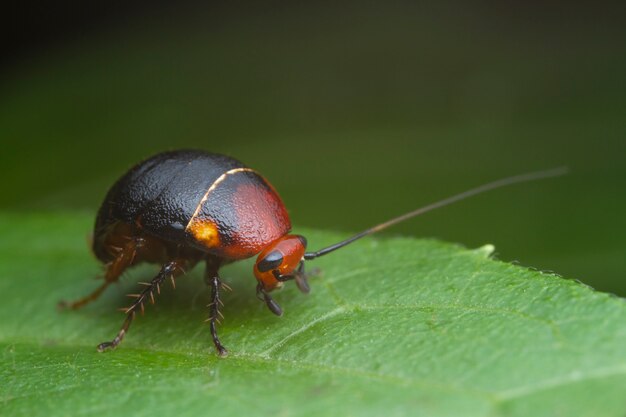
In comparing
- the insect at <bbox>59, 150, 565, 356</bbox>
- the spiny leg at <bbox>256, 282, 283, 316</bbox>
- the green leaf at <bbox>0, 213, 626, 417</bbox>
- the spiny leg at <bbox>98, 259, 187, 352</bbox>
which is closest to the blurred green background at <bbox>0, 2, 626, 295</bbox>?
the green leaf at <bbox>0, 213, 626, 417</bbox>

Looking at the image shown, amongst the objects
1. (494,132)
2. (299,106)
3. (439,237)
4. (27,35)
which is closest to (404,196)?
(439,237)

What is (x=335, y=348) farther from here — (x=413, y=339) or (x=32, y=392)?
(x=32, y=392)

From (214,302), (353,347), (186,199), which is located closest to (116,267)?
(186,199)

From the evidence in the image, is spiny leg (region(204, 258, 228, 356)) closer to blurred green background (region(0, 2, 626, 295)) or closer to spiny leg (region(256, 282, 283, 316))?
spiny leg (region(256, 282, 283, 316))

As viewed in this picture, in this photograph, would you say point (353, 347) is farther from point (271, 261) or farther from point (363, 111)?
point (363, 111)

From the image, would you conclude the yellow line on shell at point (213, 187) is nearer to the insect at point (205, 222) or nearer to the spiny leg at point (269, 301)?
the insect at point (205, 222)

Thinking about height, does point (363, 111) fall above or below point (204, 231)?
above

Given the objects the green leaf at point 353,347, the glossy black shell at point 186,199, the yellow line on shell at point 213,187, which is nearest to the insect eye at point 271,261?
the glossy black shell at point 186,199

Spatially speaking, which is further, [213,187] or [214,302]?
[213,187]
